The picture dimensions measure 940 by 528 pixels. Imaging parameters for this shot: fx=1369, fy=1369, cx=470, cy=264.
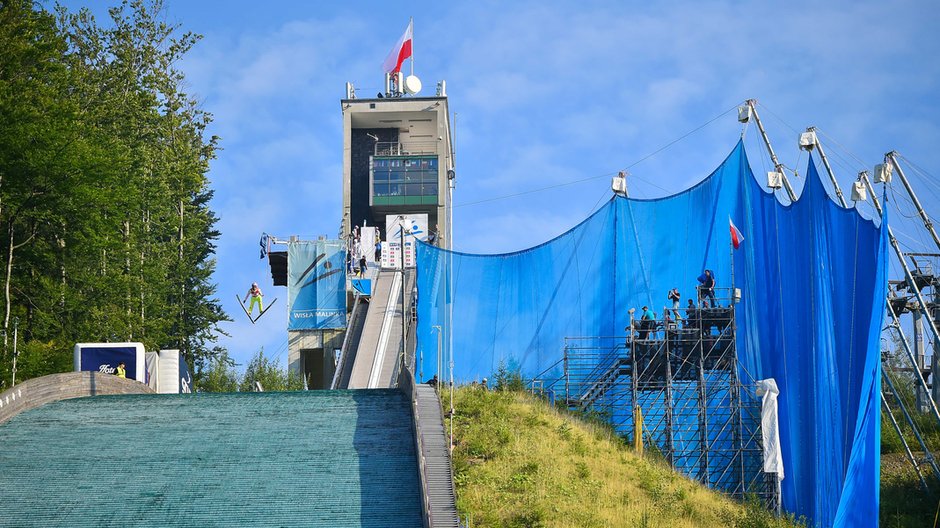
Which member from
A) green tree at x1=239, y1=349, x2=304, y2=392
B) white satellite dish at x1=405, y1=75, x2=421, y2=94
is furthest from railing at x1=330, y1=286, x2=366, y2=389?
white satellite dish at x1=405, y1=75, x2=421, y2=94

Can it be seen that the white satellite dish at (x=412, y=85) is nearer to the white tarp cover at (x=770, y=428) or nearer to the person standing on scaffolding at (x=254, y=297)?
the person standing on scaffolding at (x=254, y=297)

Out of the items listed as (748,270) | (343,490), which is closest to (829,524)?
(748,270)

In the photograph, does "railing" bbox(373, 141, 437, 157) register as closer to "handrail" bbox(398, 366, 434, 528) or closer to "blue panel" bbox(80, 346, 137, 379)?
A: "blue panel" bbox(80, 346, 137, 379)

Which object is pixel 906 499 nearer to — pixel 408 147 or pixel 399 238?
pixel 399 238

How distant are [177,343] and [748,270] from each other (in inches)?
929

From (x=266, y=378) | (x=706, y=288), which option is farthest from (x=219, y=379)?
(x=706, y=288)

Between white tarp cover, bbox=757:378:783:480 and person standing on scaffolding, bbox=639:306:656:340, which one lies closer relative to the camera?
white tarp cover, bbox=757:378:783:480

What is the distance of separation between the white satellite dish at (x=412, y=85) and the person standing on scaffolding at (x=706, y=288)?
35.7 metres

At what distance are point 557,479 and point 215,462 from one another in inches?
253

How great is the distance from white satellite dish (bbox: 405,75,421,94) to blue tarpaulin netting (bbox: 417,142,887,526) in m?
33.0

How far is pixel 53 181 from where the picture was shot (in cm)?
3666

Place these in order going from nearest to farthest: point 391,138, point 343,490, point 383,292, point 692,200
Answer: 1. point 343,490
2. point 692,200
3. point 383,292
4. point 391,138

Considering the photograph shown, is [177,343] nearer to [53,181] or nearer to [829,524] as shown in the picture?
[53,181]

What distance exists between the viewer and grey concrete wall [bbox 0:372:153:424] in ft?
88.5
